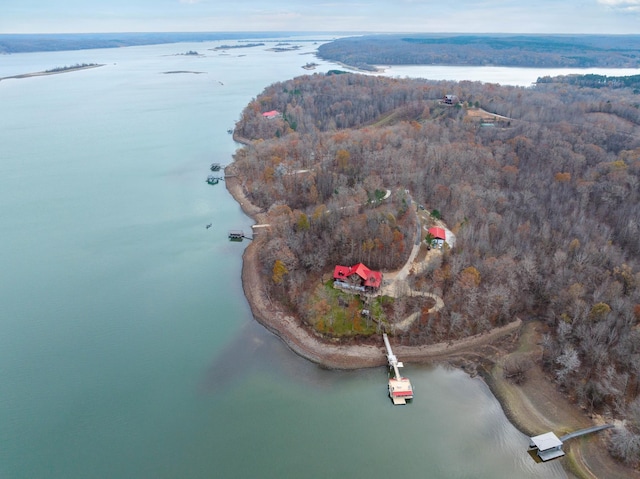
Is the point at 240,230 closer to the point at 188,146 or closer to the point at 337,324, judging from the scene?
the point at 337,324

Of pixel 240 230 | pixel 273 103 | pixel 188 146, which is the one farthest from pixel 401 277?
pixel 273 103

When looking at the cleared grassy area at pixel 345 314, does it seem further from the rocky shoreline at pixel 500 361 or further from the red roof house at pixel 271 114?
the red roof house at pixel 271 114

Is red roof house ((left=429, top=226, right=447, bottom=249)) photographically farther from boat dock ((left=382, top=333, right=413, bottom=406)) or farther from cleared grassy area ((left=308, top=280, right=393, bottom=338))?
boat dock ((left=382, top=333, right=413, bottom=406))

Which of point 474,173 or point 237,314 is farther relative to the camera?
point 474,173

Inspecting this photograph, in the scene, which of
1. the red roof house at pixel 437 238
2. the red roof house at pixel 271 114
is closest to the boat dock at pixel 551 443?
the red roof house at pixel 437 238

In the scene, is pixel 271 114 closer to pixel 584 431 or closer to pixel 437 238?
pixel 437 238

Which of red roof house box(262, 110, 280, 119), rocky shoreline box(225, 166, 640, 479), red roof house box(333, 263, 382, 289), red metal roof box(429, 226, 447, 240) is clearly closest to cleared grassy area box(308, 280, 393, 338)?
rocky shoreline box(225, 166, 640, 479)
